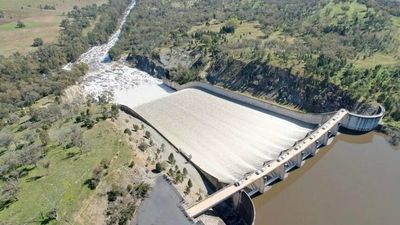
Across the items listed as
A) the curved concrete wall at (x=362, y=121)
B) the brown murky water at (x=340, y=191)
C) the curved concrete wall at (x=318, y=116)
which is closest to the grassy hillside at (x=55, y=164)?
the brown murky water at (x=340, y=191)

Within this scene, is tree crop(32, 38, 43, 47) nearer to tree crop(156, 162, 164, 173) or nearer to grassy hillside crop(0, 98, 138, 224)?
grassy hillside crop(0, 98, 138, 224)

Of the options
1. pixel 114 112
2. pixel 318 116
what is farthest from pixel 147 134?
pixel 318 116

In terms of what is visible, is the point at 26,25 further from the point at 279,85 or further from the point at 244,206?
the point at 244,206

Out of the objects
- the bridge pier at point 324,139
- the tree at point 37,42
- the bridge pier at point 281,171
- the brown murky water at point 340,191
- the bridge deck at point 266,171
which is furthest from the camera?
the tree at point 37,42

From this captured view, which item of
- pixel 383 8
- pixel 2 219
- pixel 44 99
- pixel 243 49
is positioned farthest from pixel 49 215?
pixel 383 8

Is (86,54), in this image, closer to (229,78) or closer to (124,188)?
(229,78)

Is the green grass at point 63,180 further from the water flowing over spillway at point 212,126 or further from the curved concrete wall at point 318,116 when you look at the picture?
the curved concrete wall at point 318,116

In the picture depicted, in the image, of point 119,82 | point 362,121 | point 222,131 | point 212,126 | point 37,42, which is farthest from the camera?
point 37,42
